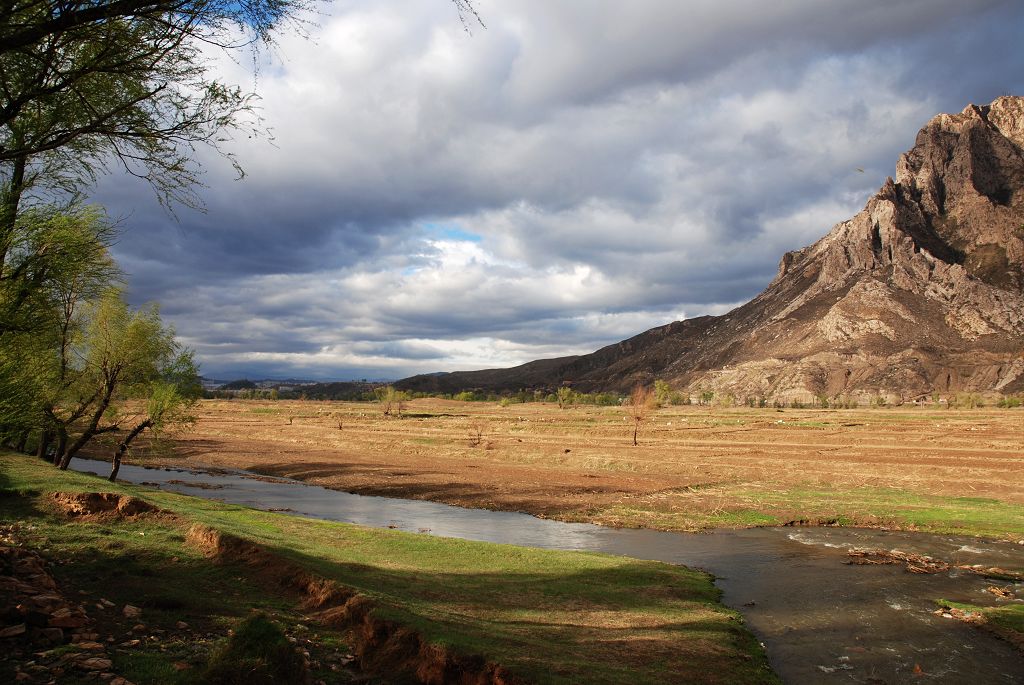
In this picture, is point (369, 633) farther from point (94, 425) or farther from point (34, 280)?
point (94, 425)

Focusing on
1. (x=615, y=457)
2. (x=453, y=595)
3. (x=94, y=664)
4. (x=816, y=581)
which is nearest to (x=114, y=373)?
(x=453, y=595)

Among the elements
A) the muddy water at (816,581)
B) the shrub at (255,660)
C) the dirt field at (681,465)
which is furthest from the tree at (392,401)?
the shrub at (255,660)

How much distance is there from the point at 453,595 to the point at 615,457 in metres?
43.7

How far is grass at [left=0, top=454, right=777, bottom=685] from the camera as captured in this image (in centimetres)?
1109

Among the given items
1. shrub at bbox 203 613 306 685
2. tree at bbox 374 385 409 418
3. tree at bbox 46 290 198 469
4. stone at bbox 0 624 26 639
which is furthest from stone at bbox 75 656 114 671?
tree at bbox 374 385 409 418

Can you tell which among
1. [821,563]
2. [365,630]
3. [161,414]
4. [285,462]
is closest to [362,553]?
[365,630]

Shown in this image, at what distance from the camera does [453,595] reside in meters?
15.8

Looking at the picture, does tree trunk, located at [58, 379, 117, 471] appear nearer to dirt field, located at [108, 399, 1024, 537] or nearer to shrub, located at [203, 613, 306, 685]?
dirt field, located at [108, 399, 1024, 537]

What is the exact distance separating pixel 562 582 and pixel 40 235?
15.2m

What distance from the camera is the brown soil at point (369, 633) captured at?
33.4 feet

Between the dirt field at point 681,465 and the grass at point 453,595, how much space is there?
1487 centimetres

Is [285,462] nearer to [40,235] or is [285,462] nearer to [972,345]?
[40,235]

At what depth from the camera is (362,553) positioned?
66.7 feet

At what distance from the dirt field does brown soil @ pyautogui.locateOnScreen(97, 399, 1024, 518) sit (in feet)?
0.57
